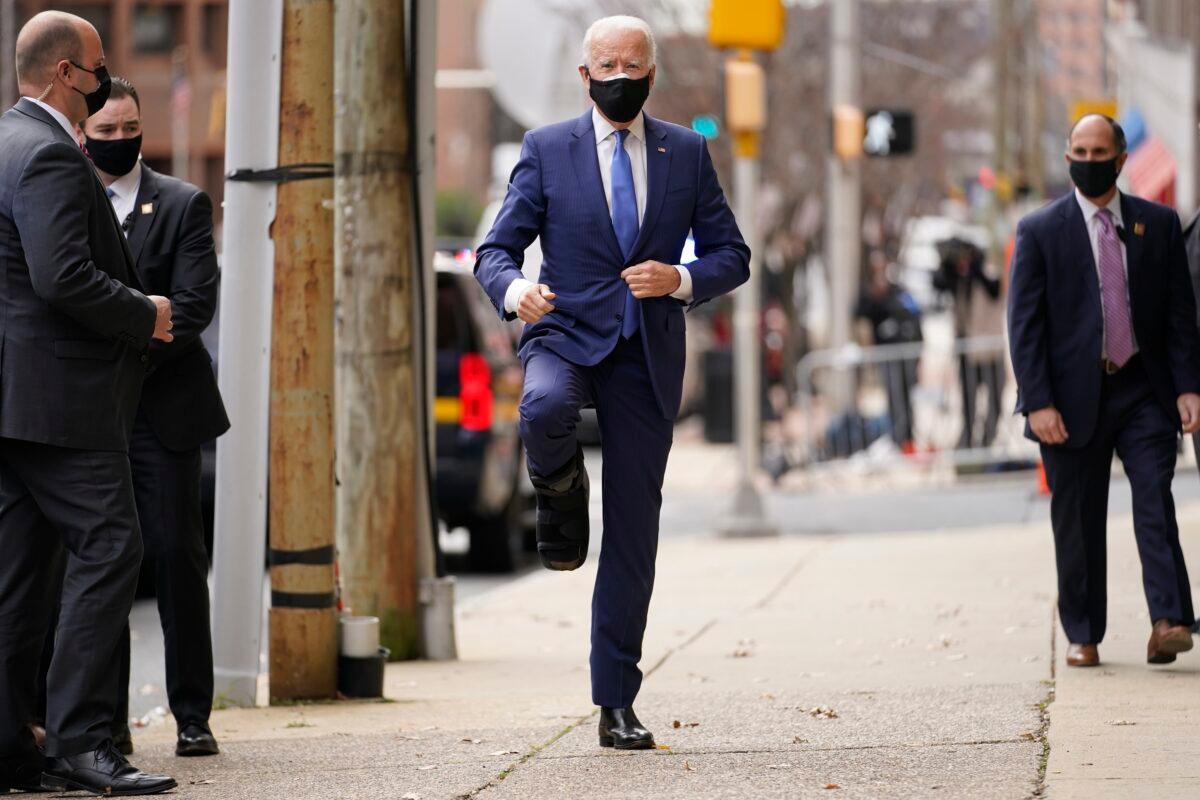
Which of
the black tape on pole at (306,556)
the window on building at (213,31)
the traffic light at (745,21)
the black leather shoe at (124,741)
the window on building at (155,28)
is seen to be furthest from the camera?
the window on building at (213,31)

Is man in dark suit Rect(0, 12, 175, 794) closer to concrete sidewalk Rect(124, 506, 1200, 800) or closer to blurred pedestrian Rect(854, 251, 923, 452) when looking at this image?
concrete sidewalk Rect(124, 506, 1200, 800)

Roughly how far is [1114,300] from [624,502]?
235cm

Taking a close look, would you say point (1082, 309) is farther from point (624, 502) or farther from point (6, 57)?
point (6, 57)

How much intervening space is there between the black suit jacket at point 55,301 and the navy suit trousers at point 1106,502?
3.47 meters

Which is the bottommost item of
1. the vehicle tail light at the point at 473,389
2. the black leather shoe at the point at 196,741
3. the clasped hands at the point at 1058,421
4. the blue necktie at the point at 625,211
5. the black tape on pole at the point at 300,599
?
the black leather shoe at the point at 196,741

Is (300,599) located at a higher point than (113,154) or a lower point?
lower

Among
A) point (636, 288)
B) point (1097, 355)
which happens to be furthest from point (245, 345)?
point (1097, 355)

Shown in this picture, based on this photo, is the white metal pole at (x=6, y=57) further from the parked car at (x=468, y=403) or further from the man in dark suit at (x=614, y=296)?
the man in dark suit at (x=614, y=296)

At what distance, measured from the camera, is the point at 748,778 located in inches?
211

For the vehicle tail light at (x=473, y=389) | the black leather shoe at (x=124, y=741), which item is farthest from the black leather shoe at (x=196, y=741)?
the vehicle tail light at (x=473, y=389)

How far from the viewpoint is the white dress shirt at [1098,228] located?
729cm

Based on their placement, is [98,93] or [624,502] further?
[624,502]

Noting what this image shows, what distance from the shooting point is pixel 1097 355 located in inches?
286

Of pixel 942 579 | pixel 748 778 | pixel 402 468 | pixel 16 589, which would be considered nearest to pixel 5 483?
pixel 16 589
